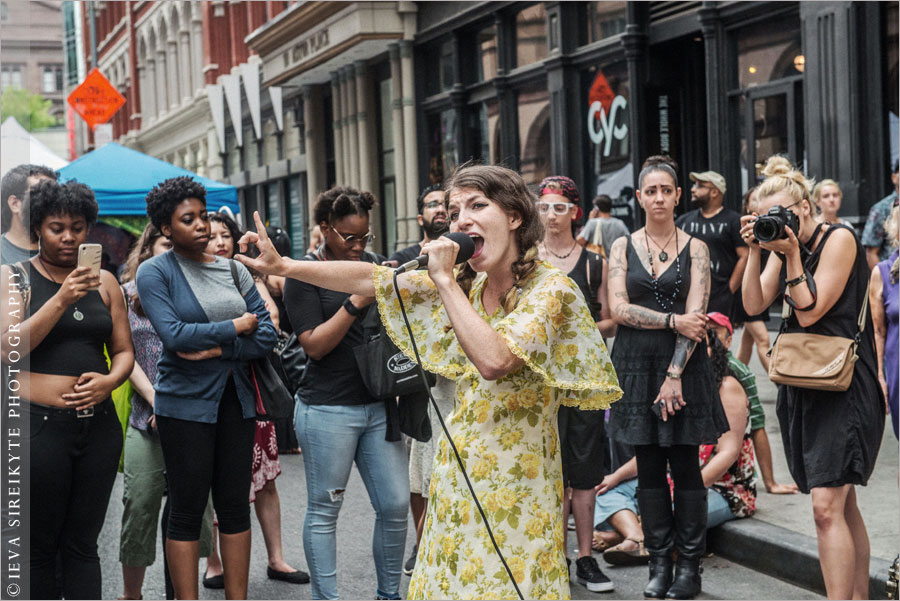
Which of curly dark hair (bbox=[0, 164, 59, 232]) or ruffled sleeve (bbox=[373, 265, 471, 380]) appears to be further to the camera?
curly dark hair (bbox=[0, 164, 59, 232])

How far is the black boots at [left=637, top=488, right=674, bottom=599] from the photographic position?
5.49 metres

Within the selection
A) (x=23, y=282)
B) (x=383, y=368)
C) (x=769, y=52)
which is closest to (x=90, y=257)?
(x=23, y=282)

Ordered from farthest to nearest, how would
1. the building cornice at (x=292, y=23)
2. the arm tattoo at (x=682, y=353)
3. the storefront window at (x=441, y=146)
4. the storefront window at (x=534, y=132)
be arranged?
the building cornice at (x=292, y=23), the storefront window at (x=441, y=146), the storefront window at (x=534, y=132), the arm tattoo at (x=682, y=353)

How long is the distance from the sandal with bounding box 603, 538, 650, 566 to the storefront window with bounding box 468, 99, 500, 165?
11.3m

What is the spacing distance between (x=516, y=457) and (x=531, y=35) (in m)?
13.4

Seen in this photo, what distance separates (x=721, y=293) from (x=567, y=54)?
6.22 m

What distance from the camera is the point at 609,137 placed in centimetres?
1428

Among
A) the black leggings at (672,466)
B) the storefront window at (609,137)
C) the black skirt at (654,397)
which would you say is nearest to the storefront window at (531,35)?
the storefront window at (609,137)

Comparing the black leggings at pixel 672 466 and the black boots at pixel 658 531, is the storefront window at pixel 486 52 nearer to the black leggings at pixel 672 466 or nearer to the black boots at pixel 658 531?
the black leggings at pixel 672 466

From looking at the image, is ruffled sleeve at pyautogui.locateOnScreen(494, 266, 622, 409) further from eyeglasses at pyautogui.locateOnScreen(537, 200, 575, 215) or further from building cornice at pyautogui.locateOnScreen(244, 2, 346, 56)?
building cornice at pyautogui.locateOnScreen(244, 2, 346, 56)

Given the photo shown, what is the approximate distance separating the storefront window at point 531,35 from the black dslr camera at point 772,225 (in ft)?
36.7

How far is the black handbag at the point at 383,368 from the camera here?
4949 millimetres

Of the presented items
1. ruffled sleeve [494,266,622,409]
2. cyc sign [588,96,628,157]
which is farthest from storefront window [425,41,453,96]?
ruffled sleeve [494,266,622,409]

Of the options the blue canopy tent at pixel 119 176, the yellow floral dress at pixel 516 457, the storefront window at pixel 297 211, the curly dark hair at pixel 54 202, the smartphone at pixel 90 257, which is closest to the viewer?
the yellow floral dress at pixel 516 457
